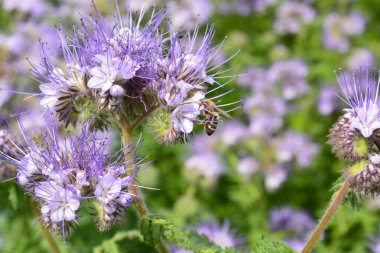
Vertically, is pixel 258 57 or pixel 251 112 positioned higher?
pixel 258 57

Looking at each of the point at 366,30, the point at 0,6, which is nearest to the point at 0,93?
the point at 0,6

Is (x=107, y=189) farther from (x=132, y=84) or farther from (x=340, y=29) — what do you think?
(x=340, y=29)

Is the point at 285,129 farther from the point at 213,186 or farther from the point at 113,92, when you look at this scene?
the point at 113,92

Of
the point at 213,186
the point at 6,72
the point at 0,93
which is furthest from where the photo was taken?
the point at 213,186

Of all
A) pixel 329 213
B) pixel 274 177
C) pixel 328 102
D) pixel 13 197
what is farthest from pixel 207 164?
pixel 329 213

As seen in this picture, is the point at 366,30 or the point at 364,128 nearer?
the point at 364,128

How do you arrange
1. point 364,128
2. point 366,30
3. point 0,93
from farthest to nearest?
1. point 366,30
2. point 0,93
3. point 364,128

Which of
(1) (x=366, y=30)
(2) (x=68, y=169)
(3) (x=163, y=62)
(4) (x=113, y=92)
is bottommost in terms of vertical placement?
(2) (x=68, y=169)
